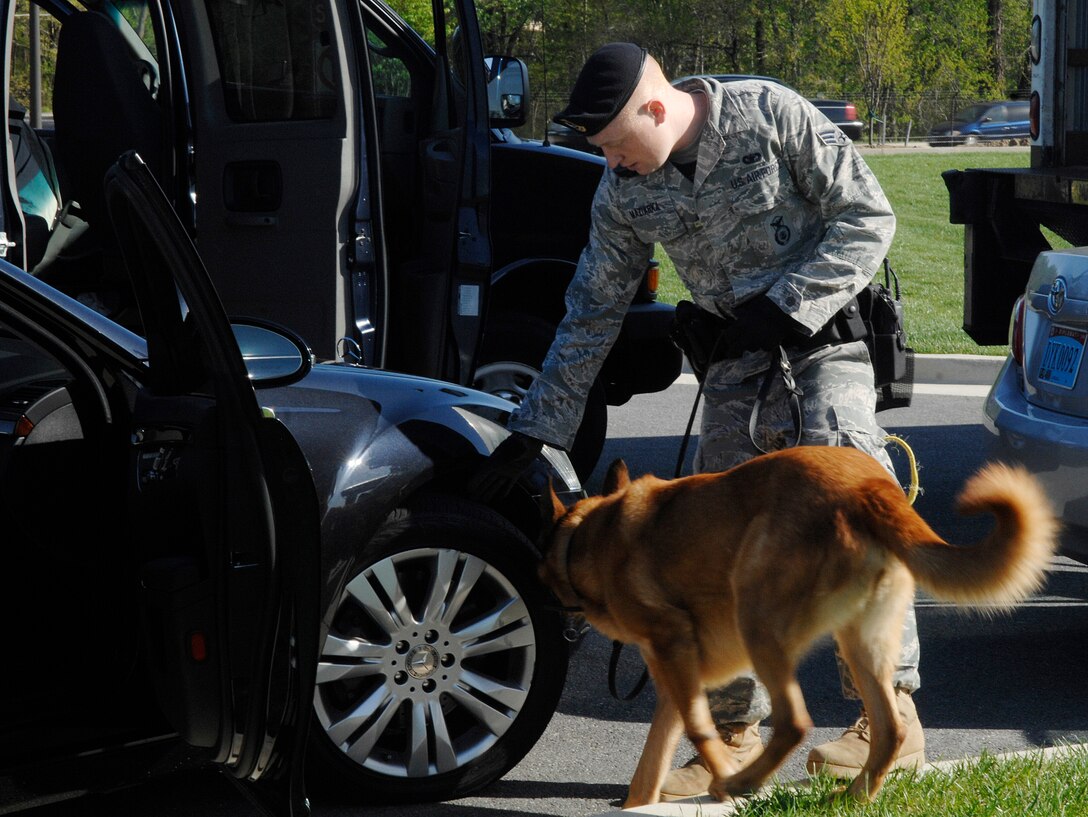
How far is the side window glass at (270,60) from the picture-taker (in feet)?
17.2

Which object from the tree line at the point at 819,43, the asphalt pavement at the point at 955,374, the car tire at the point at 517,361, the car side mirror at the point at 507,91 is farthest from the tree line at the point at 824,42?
the car tire at the point at 517,361

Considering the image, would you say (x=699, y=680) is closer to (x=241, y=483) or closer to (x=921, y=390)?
(x=241, y=483)

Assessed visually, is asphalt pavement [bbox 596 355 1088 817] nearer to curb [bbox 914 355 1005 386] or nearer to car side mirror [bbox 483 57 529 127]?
curb [bbox 914 355 1005 386]

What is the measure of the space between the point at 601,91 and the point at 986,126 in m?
40.8

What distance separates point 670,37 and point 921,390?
137ft

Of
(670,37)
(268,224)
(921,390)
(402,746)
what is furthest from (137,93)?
(670,37)

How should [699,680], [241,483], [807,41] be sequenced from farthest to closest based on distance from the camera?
[807,41] < [699,680] < [241,483]

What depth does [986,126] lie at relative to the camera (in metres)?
40.8

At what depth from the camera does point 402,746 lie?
3402 millimetres

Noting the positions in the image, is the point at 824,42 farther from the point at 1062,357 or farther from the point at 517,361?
the point at 1062,357

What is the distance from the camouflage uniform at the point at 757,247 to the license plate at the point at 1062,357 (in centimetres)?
95

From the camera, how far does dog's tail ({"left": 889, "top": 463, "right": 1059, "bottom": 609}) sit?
2.70 metres

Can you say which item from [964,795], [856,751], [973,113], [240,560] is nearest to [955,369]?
[856,751]

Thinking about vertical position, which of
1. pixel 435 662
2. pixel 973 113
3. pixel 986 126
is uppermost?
pixel 973 113
